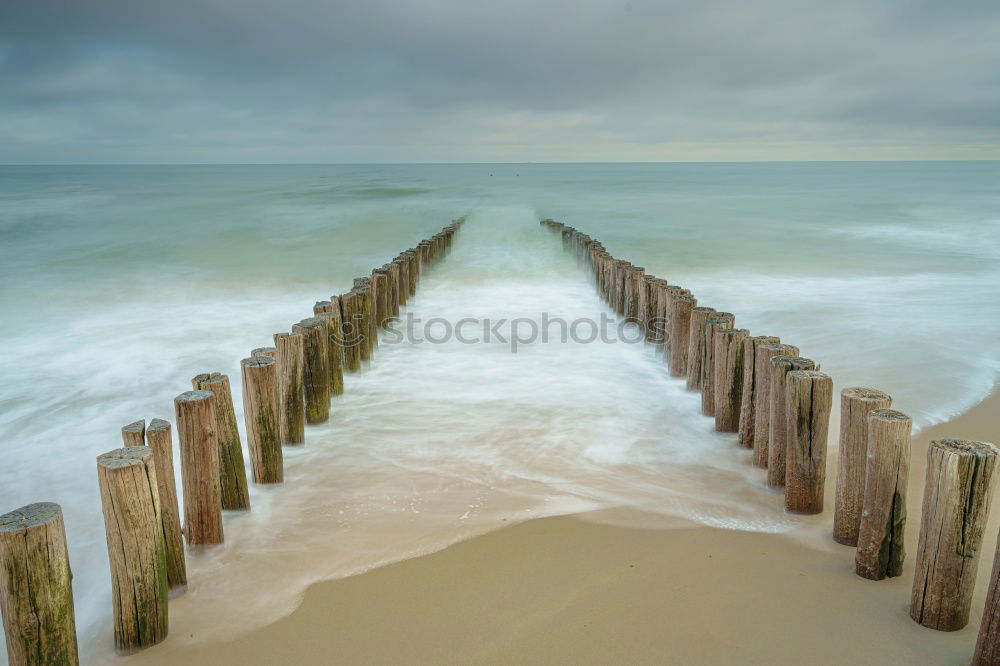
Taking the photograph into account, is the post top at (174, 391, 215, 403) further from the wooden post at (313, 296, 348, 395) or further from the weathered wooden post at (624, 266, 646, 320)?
the weathered wooden post at (624, 266, 646, 320)

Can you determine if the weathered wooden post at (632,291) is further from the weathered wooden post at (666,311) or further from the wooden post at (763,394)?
the wooden post at (763,394)

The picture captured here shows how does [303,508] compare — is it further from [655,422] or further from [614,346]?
[614,346]

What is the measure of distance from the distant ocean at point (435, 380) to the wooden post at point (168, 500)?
140 mm

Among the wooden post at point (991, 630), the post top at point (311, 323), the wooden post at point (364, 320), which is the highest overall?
the post top at point (311, 323)

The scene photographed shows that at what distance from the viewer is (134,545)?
2316 mm

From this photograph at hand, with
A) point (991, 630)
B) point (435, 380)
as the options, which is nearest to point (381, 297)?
point (435, 380)

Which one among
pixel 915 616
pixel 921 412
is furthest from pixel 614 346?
pixel 915 616

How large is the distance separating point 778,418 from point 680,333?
2.38m

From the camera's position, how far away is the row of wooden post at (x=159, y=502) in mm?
1982

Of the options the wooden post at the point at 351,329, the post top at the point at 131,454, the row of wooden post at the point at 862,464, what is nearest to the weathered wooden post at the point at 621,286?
the row of wooden post at the point at 862,464

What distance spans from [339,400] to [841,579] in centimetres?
369

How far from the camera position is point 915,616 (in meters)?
2.47

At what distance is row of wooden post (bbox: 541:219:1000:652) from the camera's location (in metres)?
2.24

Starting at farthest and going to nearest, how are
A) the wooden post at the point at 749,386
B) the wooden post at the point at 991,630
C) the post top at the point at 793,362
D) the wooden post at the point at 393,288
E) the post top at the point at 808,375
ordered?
the wooden post at the point at 393,288 → the wooden post at the point at 749,386 → the post top at the point at 793,362 → the post top at the point at 808,375 → the wooden post at the point at 991,630
